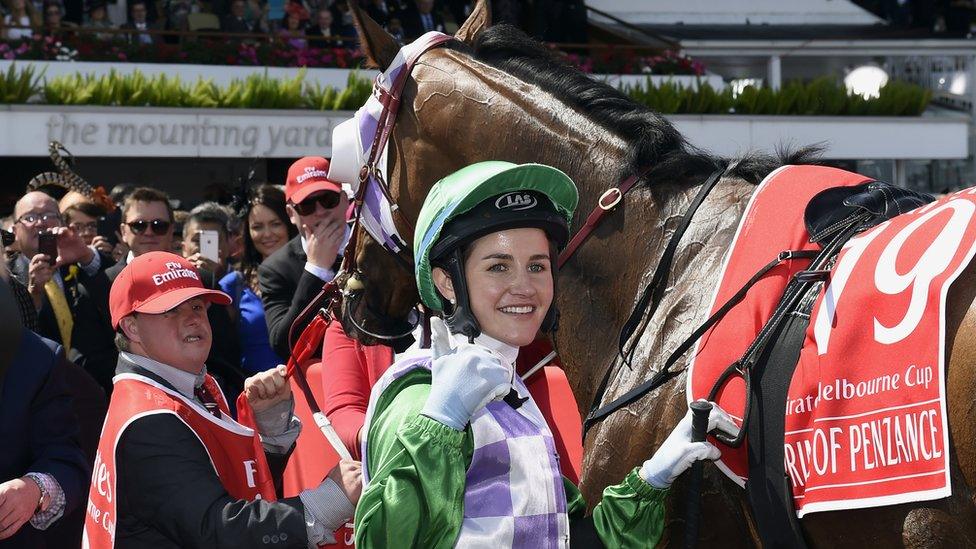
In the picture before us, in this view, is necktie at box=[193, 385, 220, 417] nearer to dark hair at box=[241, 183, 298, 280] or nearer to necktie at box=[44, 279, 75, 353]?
necktie at box=[44, 279, 75, 353]

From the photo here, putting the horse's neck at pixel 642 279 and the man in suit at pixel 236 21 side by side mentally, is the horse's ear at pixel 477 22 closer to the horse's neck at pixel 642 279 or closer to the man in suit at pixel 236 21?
the horse's neck at pixel 642 279

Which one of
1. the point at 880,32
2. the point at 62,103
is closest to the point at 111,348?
the point at 62,103

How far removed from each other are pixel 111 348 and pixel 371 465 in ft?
11.4

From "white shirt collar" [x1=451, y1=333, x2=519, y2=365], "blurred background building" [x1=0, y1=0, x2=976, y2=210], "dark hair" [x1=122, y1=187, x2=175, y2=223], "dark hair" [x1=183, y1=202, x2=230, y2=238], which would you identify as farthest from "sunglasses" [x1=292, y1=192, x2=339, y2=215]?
"blurred background building" [x1=0, y1=0, x2=976, y2=210]

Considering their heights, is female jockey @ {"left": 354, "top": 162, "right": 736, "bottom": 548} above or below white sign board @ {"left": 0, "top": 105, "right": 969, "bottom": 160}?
below

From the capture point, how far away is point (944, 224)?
232 cm

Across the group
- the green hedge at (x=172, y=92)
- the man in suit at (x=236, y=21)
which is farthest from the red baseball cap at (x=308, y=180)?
the man in suit at (x=236, y=21)

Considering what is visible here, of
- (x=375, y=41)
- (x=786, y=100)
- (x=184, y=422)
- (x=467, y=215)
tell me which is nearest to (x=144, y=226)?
(x=375, y=41)

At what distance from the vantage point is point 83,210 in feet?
20.0

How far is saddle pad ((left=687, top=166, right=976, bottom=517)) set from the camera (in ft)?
7.23

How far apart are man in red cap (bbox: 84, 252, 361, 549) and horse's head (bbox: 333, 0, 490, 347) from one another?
1.32 ft

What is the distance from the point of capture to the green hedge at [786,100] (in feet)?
45.5

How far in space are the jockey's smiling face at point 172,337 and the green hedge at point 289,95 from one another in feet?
30.1

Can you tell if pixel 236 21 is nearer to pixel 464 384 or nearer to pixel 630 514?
pixel 630 514
